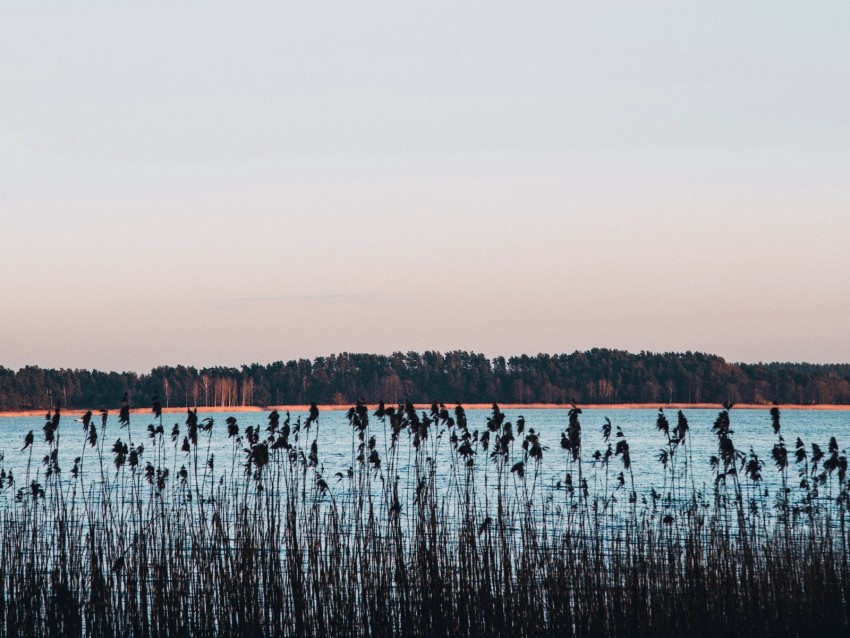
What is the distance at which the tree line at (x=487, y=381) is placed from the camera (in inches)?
4936

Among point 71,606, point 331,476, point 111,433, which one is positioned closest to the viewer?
point 71,606

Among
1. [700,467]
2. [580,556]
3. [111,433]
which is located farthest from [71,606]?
[111,433]

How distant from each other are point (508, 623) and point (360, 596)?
1431mm

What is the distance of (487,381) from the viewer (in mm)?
132750

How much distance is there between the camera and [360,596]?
9.73 m

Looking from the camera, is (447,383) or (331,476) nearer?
(331,476)

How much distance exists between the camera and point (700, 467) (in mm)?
37344

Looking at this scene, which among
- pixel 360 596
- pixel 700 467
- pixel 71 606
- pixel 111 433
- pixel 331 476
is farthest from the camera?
pixel 111 433

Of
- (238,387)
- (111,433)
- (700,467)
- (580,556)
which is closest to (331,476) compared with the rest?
(700,467)

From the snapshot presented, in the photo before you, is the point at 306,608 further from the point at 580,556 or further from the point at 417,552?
the point at 580,556

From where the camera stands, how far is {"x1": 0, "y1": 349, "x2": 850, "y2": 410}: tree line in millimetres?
125375

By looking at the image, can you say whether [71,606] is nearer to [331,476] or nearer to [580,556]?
[580,556]

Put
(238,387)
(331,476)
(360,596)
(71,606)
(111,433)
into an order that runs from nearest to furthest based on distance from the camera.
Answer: (71,606) → (360,596) → (331,476) → (111,433) → (238,387)

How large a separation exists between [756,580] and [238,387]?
12046 centimetres
